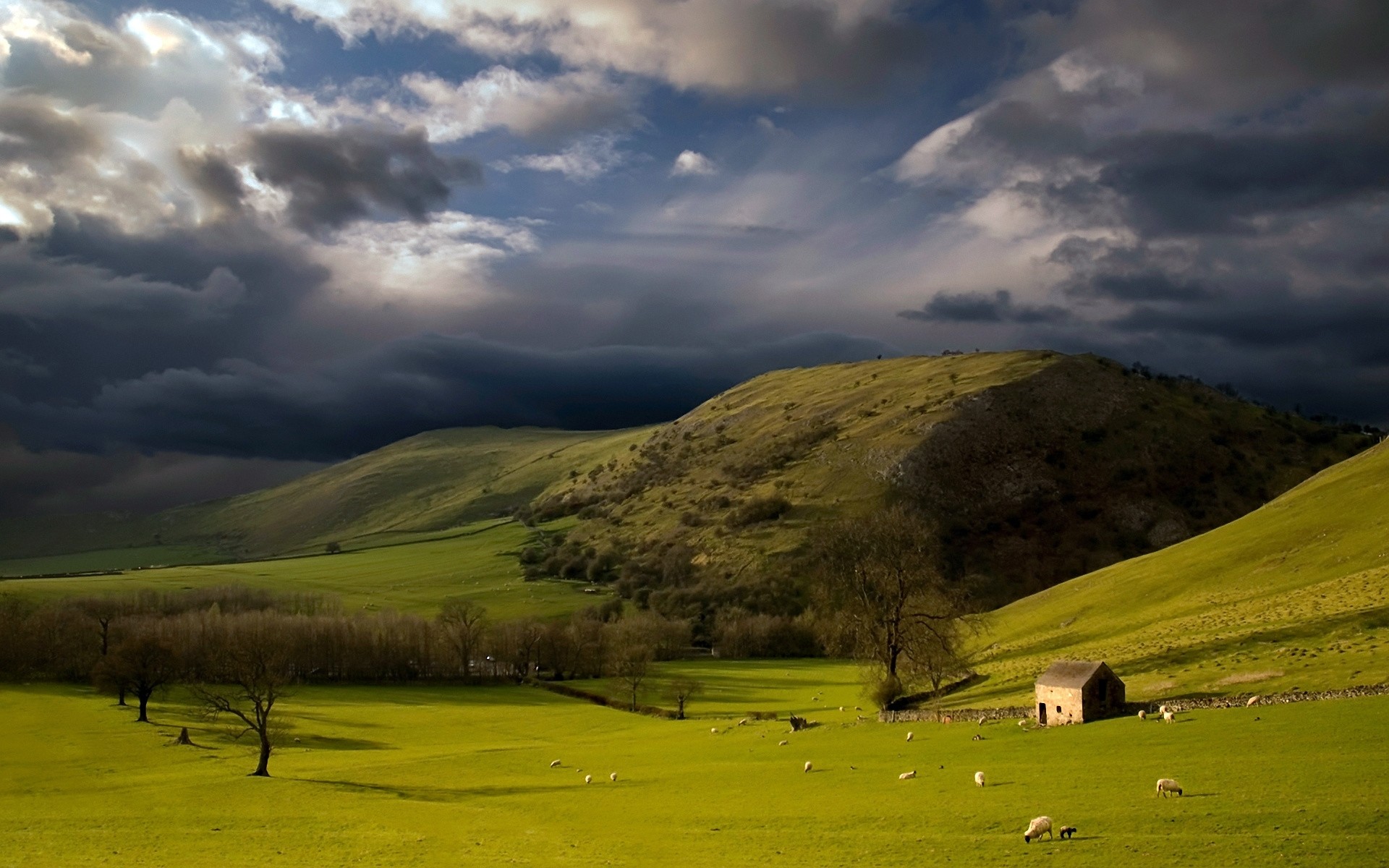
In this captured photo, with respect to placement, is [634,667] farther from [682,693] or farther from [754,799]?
[754,799]

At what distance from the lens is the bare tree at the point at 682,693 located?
3971 inches

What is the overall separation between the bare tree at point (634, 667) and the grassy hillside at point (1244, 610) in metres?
42.7

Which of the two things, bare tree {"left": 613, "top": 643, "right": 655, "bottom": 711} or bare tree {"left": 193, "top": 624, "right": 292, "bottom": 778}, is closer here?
bare tree {"left": 193, "top": 624, "right": 292, "bottom": 778}

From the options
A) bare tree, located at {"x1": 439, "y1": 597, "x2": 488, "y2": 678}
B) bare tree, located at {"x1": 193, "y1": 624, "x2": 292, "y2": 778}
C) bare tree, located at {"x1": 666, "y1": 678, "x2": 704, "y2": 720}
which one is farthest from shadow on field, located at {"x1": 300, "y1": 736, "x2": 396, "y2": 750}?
bare tree, located at {"x1": 439, "y1": 597, "x2": 488, "y2": 678}

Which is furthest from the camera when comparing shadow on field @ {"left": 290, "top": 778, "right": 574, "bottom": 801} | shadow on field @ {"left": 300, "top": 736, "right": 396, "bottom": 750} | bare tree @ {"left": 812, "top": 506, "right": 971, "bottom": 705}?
shadow on field @ {"left": 300, "top": 736, "right": 396, "bottom": 750}

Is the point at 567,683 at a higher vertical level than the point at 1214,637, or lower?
lower

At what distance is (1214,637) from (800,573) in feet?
441

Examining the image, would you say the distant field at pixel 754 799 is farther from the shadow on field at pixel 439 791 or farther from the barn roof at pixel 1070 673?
the barn roof at pixel 1070 673

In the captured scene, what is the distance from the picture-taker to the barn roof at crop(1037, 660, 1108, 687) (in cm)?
5322

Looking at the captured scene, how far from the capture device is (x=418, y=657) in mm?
151375

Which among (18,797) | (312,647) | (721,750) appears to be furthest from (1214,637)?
(312,647)

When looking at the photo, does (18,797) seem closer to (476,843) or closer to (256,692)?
(256,692)

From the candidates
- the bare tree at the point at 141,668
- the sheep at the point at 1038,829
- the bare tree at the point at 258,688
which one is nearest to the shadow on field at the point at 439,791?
the bare tree at the point at 258,688

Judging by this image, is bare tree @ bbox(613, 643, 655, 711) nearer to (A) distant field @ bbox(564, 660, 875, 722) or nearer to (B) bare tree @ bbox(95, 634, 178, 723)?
(A) distant field @ bbox(564, 660, 875, 722)
